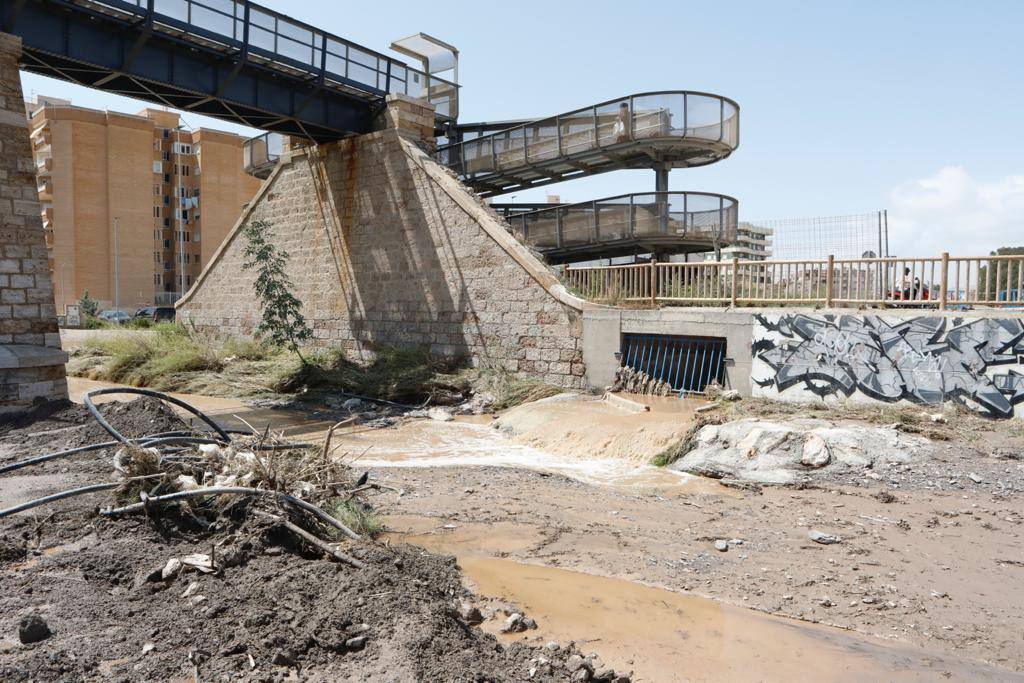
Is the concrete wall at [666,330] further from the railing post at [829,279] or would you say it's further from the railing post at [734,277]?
the railing post at [829,279]

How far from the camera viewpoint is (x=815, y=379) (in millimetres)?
12422

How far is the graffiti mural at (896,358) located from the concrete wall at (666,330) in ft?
1.01

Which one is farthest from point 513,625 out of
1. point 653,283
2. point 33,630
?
point 653,283

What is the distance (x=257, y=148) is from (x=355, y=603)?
25679 millimetres

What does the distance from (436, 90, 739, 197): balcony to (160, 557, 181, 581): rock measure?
16.1 metres

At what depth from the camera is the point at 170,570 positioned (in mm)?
4867

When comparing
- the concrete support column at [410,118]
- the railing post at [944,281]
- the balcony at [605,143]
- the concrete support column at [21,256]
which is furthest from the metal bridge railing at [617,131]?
the concrete support column at [21,256]

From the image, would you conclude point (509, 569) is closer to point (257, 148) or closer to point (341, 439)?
point (341, 439)

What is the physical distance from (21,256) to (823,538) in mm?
13821

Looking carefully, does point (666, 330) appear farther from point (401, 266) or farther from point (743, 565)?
point (401, 266)

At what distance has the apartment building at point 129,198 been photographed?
5428cm

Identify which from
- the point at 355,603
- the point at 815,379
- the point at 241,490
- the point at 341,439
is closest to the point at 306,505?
the point at 241,490

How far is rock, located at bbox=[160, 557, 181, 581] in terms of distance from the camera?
4852mm

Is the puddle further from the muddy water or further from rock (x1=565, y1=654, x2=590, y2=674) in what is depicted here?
rock (x1=565, y1=654, x2=590, y2=674)
